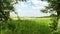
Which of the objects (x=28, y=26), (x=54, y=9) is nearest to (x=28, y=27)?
(x=28, y=26)

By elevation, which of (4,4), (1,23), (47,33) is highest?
(4,4)

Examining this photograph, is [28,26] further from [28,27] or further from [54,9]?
[54,9]

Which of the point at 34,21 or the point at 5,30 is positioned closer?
the point at 5,30

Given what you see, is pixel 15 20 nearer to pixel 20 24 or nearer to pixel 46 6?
pixel 20 24

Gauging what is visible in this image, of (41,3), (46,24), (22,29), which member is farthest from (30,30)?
(41,3)

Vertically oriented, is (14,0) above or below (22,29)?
above

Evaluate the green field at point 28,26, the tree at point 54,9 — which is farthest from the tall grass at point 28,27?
the tree at point 54,9

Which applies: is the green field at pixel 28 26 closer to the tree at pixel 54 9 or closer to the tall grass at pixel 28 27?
the tall grass at pixel 28 27

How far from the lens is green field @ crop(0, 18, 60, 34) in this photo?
378cm

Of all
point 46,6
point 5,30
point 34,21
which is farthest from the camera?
point 34,21

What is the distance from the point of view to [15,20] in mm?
4516

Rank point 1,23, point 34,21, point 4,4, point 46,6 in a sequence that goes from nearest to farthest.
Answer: point 4,4 < point 1,23 < point 46,6 < point 34,21

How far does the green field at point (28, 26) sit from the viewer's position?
3.78m

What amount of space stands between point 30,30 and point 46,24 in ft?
1.64
